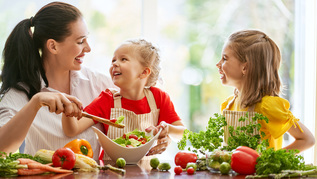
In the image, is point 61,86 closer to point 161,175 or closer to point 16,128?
point 16,128

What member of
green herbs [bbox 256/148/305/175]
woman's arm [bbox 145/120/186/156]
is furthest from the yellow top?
green herbs [bbox 256/148/305/175]

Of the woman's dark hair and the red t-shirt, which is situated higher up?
the woman's dark hair

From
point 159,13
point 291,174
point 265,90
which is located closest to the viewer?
point 291,174

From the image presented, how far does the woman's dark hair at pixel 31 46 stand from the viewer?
248 centimetres

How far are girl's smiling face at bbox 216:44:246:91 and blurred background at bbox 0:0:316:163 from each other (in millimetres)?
992

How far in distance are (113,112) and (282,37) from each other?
1.96 m

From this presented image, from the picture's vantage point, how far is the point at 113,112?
7.94 ft

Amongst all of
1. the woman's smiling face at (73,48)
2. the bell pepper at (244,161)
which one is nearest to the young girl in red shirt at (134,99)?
the woman's smiling face at (73,48)

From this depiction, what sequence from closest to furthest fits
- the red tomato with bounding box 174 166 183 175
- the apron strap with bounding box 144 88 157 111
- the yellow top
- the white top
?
the red tomato with bounding box 174 166 183 175, the yellow top, the white top, the apron strap with bounding box 144 88 157 111

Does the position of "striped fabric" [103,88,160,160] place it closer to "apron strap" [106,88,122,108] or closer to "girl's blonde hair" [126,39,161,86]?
"apron strap" [106,88,122,108]

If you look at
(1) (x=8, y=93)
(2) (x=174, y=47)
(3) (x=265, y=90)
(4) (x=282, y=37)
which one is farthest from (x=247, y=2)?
(1) (x=8, y=93)

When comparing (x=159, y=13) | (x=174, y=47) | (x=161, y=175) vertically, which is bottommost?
(x=161, y=175)

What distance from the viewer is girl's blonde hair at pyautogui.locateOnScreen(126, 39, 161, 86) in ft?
8.50

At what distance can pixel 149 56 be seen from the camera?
262 centimetres
